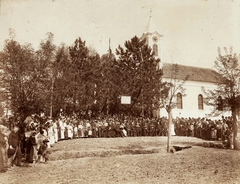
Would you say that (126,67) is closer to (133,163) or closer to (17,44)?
(17,44)

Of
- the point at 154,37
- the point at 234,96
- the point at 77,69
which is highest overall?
the point at 154,37

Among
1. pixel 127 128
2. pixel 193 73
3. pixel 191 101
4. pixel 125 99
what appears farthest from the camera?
pixel 193 73

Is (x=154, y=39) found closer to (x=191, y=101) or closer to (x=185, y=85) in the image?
(x=185, y=85)

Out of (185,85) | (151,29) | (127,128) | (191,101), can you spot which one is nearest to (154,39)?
(151,29)

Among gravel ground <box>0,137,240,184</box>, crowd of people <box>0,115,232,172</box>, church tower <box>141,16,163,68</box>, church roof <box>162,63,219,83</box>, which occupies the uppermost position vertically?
church tower <box>141,16,163,68</box>

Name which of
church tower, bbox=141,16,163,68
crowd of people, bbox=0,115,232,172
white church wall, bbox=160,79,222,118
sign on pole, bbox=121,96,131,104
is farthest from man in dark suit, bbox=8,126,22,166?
church tower, bbox=141,16,163,68

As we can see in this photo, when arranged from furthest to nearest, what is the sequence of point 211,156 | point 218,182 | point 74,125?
point 74,125, point 211,156, point 218,182

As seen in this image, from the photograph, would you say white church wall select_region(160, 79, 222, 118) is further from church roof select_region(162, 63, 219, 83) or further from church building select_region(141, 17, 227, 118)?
church roof select_region(162, 63, 219, 83)

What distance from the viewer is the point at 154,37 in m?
37.2

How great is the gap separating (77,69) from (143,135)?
12068 mm

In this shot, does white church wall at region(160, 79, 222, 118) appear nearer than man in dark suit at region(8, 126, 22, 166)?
No

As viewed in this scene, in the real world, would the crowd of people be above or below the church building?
below

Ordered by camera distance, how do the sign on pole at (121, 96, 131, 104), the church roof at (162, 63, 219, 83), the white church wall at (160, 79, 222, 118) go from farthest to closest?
1. the church roof at (162, 63, 219, 83)
2. the white church wall at (160, 79, 222, 118)
3. the sign on pole at (121, 96, 131, 104)

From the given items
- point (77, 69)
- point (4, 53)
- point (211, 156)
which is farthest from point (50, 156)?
point (77, 69)
